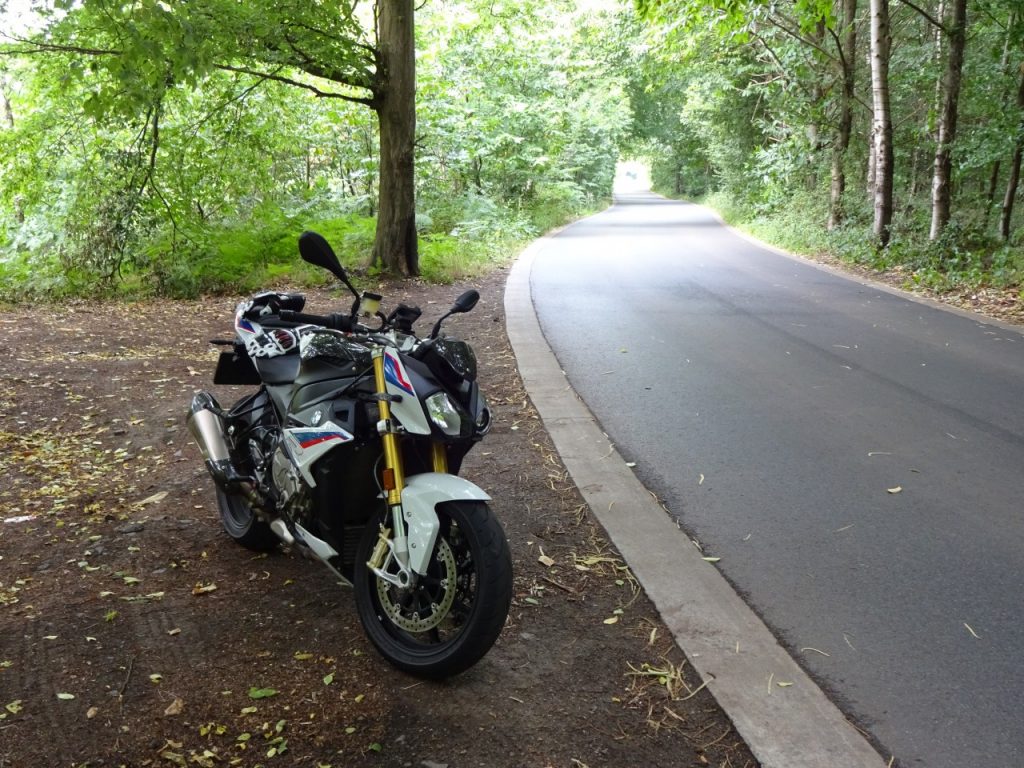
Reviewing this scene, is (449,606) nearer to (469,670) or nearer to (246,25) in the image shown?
(469,670)

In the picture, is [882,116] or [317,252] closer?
[317,252]

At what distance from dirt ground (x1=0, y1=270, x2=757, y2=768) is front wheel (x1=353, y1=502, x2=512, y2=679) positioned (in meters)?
0.12

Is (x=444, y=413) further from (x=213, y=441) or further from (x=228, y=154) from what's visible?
(x=228, y=154)

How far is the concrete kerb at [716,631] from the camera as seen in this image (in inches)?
110

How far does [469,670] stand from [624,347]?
630 cm

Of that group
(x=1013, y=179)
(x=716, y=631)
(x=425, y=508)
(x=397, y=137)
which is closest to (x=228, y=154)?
(x=397, y=137)

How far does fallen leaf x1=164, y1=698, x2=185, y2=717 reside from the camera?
9.43ft

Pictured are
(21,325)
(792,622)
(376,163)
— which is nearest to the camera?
(792,622)

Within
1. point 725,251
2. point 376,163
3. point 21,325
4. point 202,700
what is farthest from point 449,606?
point 725,251

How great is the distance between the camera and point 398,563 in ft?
10.1

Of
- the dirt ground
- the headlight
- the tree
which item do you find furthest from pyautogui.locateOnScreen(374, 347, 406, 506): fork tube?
the tree

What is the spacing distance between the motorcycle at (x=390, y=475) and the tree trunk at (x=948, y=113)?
15.2 m

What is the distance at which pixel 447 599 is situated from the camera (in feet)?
9.91

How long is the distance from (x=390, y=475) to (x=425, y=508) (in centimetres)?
19
